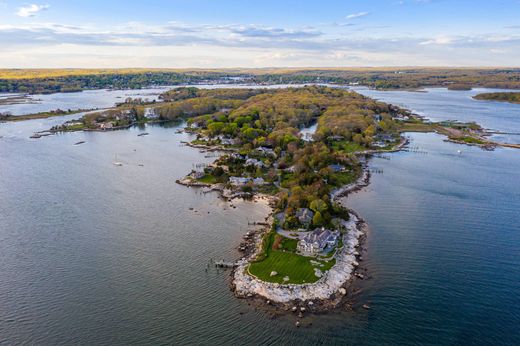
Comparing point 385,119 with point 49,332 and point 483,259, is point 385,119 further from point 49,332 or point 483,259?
point 49,332

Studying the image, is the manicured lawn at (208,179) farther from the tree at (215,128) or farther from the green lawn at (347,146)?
the tree at (215,128)

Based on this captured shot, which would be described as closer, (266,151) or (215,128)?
(266,151)

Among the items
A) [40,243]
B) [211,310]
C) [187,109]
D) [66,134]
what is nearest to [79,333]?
[211,310]

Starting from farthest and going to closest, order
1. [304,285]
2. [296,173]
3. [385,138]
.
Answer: [385,138], [296,173], [304,285]

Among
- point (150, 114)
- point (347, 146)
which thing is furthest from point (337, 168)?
point (150, 114)

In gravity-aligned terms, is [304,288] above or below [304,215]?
below

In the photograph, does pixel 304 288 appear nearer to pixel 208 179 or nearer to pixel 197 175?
pixel 208 179

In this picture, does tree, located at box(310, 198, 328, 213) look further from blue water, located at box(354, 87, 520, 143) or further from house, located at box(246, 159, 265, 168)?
blue water, located at box(354, 87, 520, 143)
